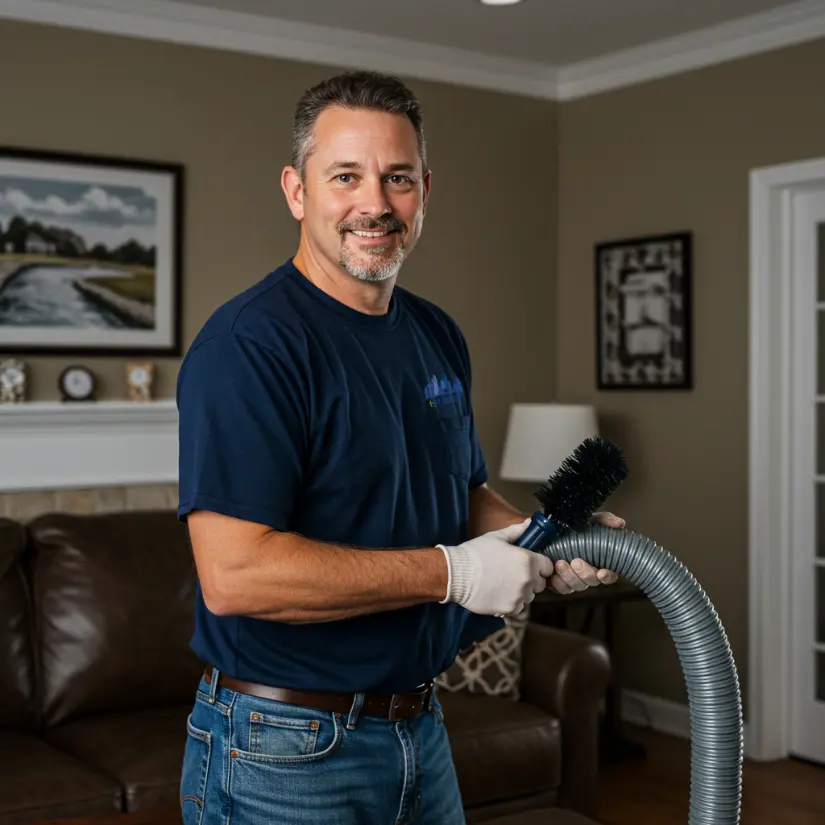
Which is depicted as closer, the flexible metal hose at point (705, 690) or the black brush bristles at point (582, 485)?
the flexible metal hose at point (705, 690)

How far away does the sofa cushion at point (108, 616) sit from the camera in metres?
3.50

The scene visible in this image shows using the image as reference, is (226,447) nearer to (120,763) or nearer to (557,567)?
(557,567)

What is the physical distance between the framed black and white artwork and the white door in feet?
1.53

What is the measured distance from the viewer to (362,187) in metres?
1.60

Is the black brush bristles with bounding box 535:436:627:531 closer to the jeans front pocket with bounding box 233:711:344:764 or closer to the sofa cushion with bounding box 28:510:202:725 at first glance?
the jeans front pocket with bounding box 233:711:344:764

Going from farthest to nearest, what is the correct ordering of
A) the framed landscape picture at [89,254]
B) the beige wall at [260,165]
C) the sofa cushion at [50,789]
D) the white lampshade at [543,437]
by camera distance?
the white lampshade at [543,437] < the beige wall at [260,165] < the framed landscape picture at [89,254] < the sofa cushion at [50,789]

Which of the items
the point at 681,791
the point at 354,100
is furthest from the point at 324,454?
the point at 681,791

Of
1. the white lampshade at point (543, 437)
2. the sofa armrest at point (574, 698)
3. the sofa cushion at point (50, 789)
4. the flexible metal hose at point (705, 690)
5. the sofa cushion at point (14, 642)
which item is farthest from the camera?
the white lampshade at point (543, 437)

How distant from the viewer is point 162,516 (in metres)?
3.88

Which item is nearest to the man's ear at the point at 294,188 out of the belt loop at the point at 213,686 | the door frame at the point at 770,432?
the belt loop at the point at 213,686

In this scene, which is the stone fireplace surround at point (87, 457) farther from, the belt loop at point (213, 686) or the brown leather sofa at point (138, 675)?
the belt loop at point (213, 686)

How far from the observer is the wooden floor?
3.95 m

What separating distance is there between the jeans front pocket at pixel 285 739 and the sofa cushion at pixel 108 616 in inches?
81.9

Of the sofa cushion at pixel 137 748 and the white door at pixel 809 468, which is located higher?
the white door at pixel 809 468
